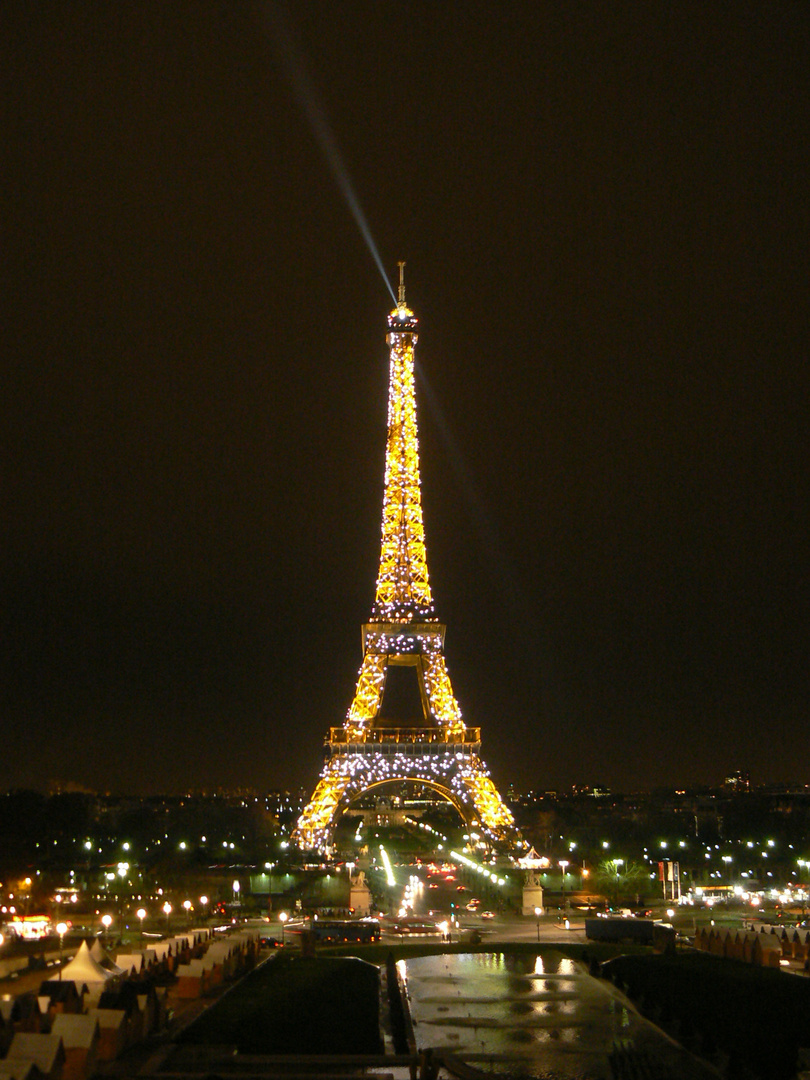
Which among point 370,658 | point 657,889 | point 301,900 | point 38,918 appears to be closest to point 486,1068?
point 38,918

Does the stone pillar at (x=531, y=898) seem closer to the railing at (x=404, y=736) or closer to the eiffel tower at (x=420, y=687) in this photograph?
the eiffel tower at (x=420, y=687)

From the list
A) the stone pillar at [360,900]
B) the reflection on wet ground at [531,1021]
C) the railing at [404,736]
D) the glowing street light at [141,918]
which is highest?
the railing at [404,736]

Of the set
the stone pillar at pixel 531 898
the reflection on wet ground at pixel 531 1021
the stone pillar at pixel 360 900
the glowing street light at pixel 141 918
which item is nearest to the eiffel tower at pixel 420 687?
the stone pillar at pixel 531 898

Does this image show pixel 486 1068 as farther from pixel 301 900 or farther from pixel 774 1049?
pixel 301 900

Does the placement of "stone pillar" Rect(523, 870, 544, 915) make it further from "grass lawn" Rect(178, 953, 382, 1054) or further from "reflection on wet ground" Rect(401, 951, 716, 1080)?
"grass lawn" Rect(178, 953, 382, 1054)

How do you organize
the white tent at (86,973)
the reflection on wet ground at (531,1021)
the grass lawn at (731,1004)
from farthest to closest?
the white tent at (86,973)
the reflection on wet ground at (531,1021)
the grass lawn at (731,1004)

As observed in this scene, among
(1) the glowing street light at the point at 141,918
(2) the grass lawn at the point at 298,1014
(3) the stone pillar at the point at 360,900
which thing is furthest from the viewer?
(3) the stone pillar at the point at 360,900

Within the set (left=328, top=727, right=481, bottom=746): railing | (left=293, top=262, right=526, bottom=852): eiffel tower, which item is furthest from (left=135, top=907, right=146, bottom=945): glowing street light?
(left=328, top=727, right=481, bottom=746): railing

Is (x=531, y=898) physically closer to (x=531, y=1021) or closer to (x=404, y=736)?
(x=404, y=736)
